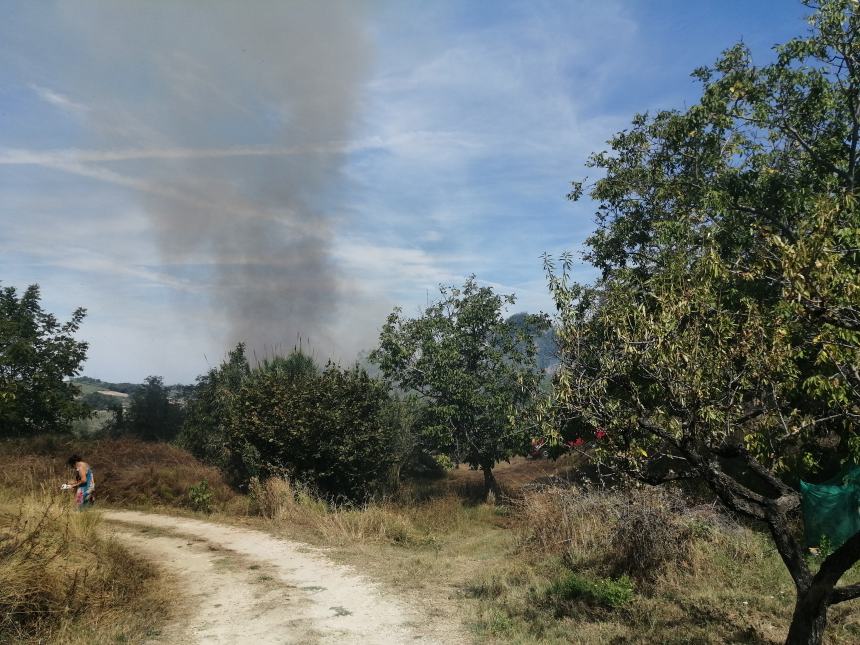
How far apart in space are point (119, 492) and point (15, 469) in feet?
9.57

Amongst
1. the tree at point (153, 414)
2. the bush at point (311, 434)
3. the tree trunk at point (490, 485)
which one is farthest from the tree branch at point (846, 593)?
the tree at point (153, 414)

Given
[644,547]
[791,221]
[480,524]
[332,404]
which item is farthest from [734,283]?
[332,404]

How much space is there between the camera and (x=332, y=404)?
20.1 meters

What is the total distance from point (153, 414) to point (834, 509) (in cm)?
4257

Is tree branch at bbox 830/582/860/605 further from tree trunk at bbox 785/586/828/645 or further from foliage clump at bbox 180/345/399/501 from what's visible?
foliage clump at bbox 180/345/399/501

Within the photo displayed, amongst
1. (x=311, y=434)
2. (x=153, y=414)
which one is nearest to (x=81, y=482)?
(x=311, y=434)

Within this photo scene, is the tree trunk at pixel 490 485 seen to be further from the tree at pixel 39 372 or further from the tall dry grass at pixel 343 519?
the tree at pixel 39 372

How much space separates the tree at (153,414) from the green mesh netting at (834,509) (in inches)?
1556

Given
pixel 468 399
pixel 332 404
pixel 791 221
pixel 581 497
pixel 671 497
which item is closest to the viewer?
pixel 671 497

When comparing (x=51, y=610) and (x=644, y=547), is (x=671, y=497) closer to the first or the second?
(x=644, y=547)

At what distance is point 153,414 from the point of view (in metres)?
42.5

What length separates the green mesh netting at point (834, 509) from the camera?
34.0 feet

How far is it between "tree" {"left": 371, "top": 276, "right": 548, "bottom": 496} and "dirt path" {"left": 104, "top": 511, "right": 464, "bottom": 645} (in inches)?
458

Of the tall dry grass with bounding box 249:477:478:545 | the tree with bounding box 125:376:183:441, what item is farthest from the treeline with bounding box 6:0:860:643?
the tree with bounding box 125:376:183:441
